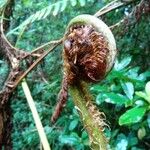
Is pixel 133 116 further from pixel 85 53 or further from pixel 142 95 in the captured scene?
pixel 85 53

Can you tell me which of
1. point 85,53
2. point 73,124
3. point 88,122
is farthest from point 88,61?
point 73,124

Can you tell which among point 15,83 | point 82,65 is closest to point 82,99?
point 82,65

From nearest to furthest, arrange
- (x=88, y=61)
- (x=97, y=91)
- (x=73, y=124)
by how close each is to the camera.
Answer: (x=88, y=61), (x=97, y=91), (x=73, y=124)

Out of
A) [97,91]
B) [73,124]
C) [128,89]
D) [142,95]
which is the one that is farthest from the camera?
[73,124]

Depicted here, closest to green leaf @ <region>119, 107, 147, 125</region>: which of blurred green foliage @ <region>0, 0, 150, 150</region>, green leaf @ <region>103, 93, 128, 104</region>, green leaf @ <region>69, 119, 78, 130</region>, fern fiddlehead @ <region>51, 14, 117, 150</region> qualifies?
blurred green foliage @ <region>0, 0, 150, 150</region>

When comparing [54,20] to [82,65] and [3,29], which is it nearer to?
[3,29]

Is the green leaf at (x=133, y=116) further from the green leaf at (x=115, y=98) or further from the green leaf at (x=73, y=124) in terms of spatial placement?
the green leaf at (x=73, y=124)
